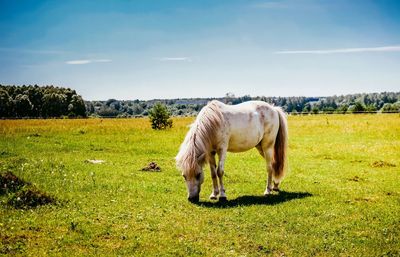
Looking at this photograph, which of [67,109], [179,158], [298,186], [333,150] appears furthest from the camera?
[67,109]

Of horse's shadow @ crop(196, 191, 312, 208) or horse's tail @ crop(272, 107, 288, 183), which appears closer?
horse's shadow @ crop(196, 191, 312, 208)

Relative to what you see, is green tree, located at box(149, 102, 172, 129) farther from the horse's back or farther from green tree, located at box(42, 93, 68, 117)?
green tree, located at box(42, 93, 68, 117)

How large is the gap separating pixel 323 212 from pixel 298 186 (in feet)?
13.3

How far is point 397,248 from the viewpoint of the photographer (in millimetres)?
8055

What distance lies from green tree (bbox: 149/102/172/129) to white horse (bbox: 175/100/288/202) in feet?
88.7

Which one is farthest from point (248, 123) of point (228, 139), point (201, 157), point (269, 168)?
point (201, 157)

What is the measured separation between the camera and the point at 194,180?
1162cm

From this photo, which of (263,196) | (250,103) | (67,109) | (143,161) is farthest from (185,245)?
(67,109)

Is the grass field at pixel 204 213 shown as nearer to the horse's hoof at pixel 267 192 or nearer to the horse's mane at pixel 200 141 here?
the horse's hoof at pixel 267 192

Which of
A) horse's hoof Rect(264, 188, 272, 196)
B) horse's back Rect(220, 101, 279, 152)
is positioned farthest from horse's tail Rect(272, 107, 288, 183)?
horse's hoof Rect(264, 188, 272, 196)

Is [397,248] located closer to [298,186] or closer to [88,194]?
[298,186]

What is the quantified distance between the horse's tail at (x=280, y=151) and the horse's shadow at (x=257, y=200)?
2.41 ft

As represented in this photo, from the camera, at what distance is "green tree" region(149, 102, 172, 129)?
1594 inches

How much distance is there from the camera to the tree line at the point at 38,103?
4291 inches
